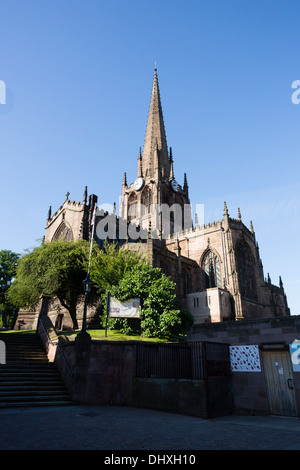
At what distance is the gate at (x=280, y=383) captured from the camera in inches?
432

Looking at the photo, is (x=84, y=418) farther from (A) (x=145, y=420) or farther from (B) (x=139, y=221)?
(B) (x=139, y=221)

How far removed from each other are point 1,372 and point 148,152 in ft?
190

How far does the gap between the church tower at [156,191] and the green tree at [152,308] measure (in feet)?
97.8

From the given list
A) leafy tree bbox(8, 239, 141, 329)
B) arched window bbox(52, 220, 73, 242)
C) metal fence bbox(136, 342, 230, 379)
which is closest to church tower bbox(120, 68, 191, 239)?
arched window bbox(52, 220, 73, 242)

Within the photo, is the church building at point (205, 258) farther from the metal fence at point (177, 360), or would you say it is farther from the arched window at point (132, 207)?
the metal fence at point (177, 360)

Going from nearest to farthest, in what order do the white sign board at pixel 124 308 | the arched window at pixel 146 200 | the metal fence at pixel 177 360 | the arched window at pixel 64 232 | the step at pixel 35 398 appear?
the step at pixel 35 398 → the metal fence at pixel 177 360 → the white sign board at pixel 124 308 → the arched window at pixel 64 232 → the arched window at pixel 146 200

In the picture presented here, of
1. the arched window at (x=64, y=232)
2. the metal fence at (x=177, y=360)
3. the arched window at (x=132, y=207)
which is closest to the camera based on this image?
the metal fence at (x=177, y=360)

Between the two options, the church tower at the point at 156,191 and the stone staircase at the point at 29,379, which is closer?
the stone staircase at the point at 29,379

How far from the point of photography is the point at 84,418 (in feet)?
28.7

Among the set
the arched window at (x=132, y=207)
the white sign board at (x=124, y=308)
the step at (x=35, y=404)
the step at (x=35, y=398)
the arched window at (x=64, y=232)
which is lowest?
the step at (x=35, y=404)

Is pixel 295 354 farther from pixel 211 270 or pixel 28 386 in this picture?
pixel 211 270

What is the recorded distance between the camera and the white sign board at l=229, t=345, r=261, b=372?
1202cm

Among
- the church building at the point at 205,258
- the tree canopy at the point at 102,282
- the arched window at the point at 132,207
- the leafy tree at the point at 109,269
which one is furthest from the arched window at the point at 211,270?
the arched window at the point at 132,207

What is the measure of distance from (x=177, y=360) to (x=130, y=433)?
5.51 metres
